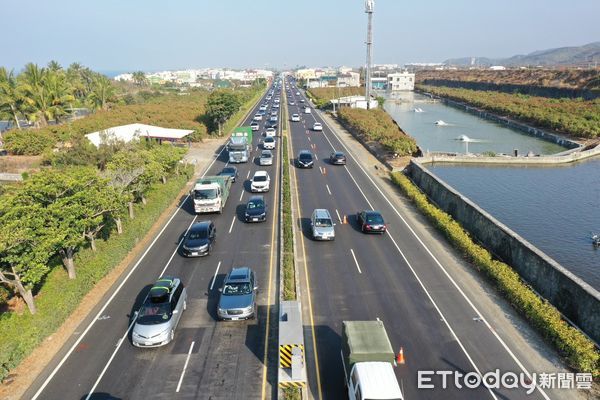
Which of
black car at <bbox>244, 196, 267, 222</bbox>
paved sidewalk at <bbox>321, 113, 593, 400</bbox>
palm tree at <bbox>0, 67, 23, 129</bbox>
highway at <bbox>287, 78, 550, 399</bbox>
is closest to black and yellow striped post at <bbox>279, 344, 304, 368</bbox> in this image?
highway at <bbox>287, 78, 550, 399</bbox>

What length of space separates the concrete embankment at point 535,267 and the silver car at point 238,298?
50.9 ft

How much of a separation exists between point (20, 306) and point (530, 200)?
43695mm

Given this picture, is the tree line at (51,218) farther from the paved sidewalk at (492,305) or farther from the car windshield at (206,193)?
the paved sidewalk at (492,305)

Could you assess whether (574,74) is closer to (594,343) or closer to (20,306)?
(594,343)

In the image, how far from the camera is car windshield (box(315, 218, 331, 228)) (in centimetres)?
2933

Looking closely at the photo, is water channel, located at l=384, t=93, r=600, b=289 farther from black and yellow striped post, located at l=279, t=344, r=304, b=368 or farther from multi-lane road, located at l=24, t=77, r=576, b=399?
black and yellow striped post, located at l=279, t=344, r=304, b=368

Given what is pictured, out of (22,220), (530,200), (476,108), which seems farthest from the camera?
(476,108)

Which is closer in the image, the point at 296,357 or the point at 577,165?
the point at 296,357

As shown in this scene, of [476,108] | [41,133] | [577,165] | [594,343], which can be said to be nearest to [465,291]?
[594,343]

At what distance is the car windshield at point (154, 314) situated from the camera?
18.2 m

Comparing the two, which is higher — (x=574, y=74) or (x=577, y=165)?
(x=574, y=74)

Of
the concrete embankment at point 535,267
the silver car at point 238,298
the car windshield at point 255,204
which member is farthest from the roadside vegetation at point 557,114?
the silver car at point 238,298

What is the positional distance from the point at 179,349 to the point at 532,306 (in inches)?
663

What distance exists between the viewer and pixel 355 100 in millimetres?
107938
